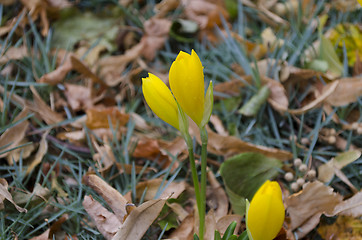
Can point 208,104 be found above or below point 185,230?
above

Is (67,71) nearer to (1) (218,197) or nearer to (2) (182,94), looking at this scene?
(1) (218,197)

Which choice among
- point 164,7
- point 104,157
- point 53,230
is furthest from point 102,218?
point 164,7

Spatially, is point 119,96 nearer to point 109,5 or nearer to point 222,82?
point 222,82

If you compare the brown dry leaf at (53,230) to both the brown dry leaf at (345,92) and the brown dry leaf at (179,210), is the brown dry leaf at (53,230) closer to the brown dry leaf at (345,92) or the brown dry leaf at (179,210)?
the brown dry leaf at (179,210)

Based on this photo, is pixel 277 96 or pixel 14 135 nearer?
pixel 14 135

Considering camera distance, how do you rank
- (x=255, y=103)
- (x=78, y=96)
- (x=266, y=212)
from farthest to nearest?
(x=78, y=96), (x=255, y=103), (x=266, y=212)

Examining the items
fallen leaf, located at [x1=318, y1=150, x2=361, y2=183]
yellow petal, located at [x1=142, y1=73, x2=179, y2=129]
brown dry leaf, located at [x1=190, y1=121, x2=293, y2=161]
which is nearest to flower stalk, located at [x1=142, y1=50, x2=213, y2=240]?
yellow petal, located at [x1=142, y1=73, x2=179, y2=129]

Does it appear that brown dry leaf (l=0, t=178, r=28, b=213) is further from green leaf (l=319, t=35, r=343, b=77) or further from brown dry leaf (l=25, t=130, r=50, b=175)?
green leaf (l=319, t=35, r=343, b=77)
